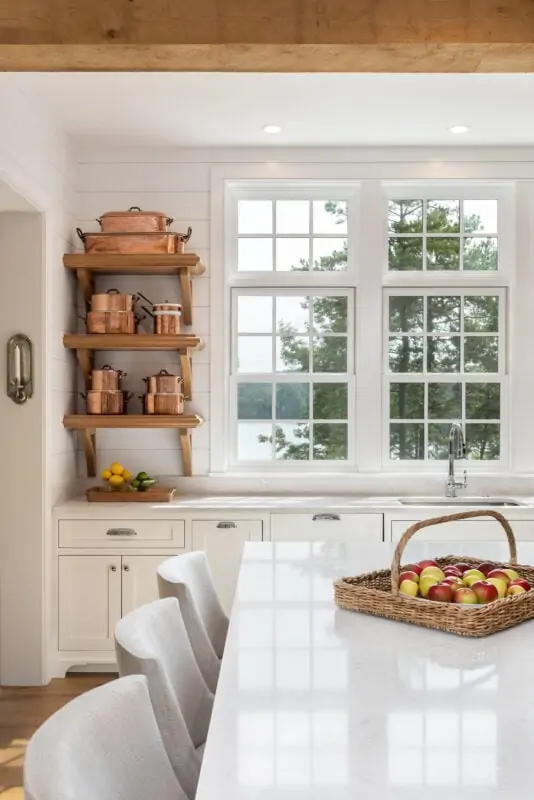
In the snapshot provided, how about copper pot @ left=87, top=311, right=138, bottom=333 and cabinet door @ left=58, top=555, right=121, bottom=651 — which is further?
copper pot @ left=87, top=311, right=138, bottom=333

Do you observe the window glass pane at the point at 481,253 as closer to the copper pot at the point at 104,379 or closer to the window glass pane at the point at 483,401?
the window glass pane at the point at 483,401

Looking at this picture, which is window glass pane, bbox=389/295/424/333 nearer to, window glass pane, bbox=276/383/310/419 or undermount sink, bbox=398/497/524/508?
window glass pane, bbox=276/383/310/419

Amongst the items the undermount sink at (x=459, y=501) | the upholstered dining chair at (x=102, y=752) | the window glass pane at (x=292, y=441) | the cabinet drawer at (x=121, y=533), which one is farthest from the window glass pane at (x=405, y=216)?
the upholstered dining chair at (x=102, y=752)

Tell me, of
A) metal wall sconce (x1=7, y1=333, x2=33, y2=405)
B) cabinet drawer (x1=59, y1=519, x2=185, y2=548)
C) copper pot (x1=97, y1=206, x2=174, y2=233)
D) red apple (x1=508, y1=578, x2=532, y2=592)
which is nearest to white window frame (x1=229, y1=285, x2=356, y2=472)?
copper pot (x1=97, y1=206, x2=174, y2=233)

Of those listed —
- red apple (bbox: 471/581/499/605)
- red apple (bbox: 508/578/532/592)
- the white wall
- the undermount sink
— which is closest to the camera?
red apple (bbox: 471/581/499/605)

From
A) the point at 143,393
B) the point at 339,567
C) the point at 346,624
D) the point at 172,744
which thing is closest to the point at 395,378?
the point at 143,393

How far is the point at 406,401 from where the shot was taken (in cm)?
553

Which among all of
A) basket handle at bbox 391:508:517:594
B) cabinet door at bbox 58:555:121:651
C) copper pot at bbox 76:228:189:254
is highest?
copper pot at bbox 76:228:189:254

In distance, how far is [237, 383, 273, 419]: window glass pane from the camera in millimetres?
5547

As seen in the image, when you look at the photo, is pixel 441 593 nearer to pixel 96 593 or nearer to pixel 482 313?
pixel 96 593

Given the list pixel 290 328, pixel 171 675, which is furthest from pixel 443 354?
pixel 171 675

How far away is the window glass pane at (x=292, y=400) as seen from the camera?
5551 millimetres

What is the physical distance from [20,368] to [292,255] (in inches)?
70.9

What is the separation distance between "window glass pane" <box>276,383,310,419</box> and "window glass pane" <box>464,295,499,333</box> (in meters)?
1.06
